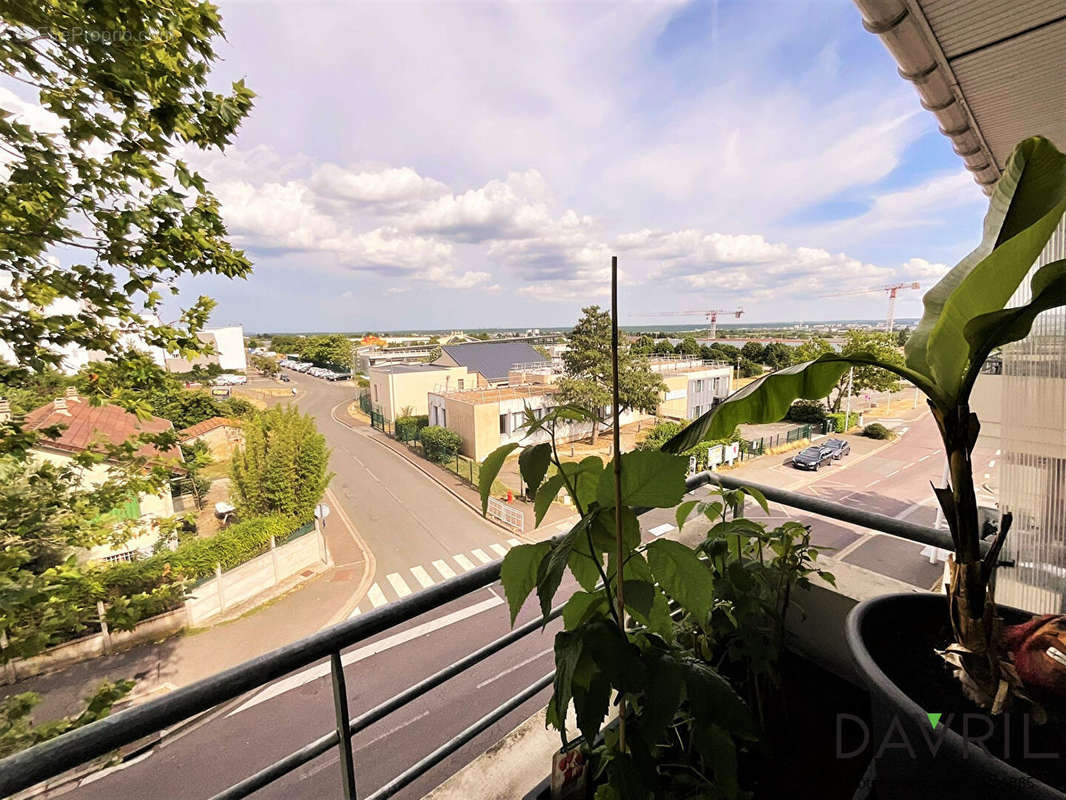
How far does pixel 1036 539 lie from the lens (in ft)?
6.84

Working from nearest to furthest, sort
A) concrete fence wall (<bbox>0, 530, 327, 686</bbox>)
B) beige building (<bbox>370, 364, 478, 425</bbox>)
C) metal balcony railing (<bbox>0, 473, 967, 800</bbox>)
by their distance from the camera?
metal balcony railing (<bbox>0, 473, 967, 800</bbox>), concrete fence wall (<bbox>0, 530, 327, 686</bbox>), beige building (<bbox>370, 364, 478, 425</bbox>)

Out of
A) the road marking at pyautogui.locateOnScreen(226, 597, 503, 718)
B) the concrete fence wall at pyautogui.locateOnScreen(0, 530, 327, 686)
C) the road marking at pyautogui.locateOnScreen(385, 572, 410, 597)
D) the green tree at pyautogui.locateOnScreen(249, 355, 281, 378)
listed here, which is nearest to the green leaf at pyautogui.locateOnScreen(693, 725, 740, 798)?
the concrete fence wall at pyautogui.locateOnScreen(0, 530, 327, 686)

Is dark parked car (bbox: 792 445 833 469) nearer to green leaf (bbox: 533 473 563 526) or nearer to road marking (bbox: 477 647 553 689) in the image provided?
road marking (bbox: 477 647 553 689)

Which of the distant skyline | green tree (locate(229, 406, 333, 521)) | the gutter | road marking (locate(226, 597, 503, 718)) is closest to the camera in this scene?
the gutter

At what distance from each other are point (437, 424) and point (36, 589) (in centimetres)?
1209

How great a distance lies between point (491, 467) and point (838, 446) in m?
8.01

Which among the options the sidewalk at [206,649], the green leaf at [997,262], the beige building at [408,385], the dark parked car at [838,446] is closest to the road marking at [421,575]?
the sidewalk at [206,649]

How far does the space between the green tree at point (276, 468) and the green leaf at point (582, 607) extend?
9235 mm

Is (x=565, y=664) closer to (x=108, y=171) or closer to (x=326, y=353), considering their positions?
(x=108, y=171)

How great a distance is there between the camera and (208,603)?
692cm

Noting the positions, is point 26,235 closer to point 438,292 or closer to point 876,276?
point 438,292

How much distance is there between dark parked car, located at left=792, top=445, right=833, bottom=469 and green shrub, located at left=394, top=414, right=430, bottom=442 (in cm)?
1100

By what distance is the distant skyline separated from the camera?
2.32 m

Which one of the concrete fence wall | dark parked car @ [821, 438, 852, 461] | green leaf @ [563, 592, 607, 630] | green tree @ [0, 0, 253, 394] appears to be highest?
green tree @ [0, 0, 253, 394]
